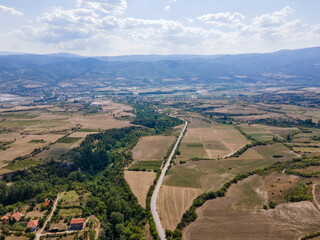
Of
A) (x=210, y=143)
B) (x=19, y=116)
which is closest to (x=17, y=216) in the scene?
(x=210, y=143)

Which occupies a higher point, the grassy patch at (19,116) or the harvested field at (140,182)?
the harvested field at (140,182)

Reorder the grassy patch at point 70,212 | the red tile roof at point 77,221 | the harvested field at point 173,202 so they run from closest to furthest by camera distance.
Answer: the red tile roof at point 77,221
the harvested field at point 173,202
the grassy patch at point 70,212

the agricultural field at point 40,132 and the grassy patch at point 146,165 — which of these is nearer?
the grassy patch at point 146,165

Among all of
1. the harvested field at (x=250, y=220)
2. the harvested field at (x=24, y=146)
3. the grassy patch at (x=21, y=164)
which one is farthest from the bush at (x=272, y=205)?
the harvested field at (x=24, y=146)

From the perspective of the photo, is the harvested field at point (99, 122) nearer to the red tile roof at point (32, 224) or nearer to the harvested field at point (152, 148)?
the harvested field at point (152, 148)

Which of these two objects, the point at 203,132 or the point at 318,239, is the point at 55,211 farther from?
the point at 203,132

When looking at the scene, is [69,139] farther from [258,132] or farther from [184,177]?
[258,132]
